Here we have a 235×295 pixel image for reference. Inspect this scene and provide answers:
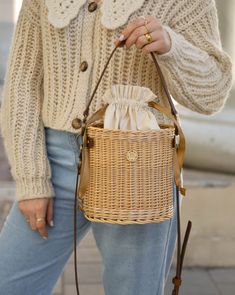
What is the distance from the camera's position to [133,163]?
6.28 feet

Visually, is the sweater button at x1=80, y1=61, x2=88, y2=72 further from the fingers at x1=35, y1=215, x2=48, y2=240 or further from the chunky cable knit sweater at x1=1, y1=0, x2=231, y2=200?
the fingers at x1=35, y1=215, x2=48, y2=240

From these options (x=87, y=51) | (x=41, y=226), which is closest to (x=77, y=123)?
(x=87, y=51)

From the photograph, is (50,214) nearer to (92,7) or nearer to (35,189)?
(35,189)

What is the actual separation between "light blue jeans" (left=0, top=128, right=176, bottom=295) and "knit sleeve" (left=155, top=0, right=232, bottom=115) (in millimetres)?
323

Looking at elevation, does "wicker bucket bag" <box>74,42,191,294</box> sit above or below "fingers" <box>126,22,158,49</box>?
below

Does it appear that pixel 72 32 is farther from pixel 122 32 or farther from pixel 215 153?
pixel 215 153

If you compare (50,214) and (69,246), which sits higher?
(50,214)

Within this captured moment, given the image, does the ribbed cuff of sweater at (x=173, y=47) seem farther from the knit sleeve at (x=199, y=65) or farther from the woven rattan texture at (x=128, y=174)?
the woven rattan texture at (x=128, y=174)

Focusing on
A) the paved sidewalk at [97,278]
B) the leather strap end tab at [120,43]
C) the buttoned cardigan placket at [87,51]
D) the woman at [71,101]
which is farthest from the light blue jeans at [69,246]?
the paved sidewalk at [97,278]

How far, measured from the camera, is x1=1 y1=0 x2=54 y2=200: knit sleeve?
218 centimetres

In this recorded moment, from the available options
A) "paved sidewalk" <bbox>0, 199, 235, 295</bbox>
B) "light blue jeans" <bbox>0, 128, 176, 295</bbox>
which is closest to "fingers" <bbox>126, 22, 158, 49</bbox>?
"light blue jeans" <bbox>0, 128, 176, 295</bbox>

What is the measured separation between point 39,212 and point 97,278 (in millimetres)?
1991

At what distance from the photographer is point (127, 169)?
1.92m

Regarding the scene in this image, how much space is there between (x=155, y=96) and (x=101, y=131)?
7.8 inches
